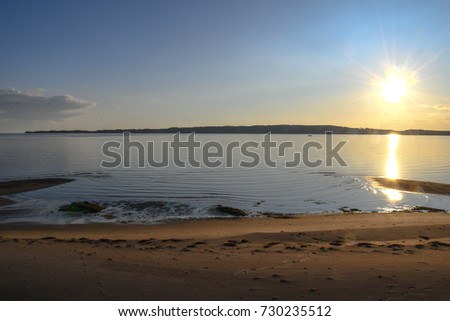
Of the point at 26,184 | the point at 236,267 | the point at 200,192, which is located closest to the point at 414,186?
the point at 200,192

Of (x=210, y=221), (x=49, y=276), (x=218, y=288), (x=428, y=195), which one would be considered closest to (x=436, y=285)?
(x=218, y=288)

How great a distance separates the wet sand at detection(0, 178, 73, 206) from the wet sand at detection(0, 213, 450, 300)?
11996mm

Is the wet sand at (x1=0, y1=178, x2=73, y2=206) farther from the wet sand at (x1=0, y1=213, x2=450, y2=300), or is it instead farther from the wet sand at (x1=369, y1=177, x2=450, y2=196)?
the wet sand at (x1=369, y1=177, x2=450, y2=196)

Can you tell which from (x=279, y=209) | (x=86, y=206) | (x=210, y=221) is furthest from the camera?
(x=279, y=209)

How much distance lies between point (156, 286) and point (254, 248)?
414cm

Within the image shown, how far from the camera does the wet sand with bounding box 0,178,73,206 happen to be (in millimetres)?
23566

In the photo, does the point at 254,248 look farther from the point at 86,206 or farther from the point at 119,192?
the point at 119,192

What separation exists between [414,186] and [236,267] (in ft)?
75.7

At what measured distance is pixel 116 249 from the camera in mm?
9633

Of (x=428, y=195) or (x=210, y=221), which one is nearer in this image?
(x=210, y=221)

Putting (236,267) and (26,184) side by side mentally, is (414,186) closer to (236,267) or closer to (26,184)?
(236,267)

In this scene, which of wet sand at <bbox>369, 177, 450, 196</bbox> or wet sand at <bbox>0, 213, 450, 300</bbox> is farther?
wet sand at <bbox>369, 177, 450, 196</bbox>

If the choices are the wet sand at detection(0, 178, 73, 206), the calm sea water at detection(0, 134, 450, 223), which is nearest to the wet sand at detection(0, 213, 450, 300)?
the calm sea water at detection(0, 134, 450, 223)

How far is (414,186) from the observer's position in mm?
26500
